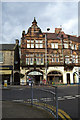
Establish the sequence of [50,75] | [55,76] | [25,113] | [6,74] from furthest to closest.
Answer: [55,76] < [50,75] < [6,74] < [25,113]

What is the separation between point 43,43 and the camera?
1155 inches

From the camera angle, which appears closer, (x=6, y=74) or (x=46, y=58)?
(x=6, y=74)

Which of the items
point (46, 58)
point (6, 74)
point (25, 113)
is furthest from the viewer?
point (46, 58)

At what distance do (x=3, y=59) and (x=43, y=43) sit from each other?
1013cm

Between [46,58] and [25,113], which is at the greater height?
[46,58]

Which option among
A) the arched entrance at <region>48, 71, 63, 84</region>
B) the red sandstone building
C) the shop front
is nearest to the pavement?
the red sandstone building

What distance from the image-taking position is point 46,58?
28828mm

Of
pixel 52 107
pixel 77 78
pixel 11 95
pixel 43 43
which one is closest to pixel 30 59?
pixel 43 43

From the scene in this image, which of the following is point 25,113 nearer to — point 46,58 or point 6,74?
point 46,58

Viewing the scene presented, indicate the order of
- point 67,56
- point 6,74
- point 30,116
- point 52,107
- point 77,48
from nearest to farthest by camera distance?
point 30,116 → point 52,107 → point 6,74 → point 67,56 → point 77,48

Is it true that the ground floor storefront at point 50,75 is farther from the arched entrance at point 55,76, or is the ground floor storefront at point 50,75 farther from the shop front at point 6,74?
the shop front at point 6,74

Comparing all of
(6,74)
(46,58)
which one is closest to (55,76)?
(46,58)

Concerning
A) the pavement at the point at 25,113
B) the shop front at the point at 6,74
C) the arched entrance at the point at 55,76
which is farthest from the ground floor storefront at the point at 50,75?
the pavement at the point at 25,113

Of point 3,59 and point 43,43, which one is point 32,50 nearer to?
point 43,43
